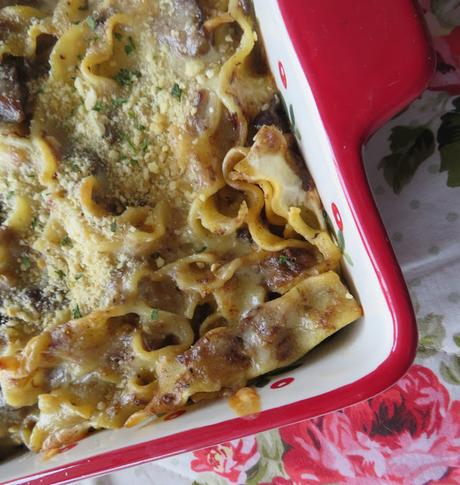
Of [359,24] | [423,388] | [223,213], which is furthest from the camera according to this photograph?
[423,388]

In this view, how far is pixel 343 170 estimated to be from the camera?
1.06m

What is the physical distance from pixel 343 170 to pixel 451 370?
2.41 feet

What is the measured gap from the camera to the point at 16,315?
145 centimetres

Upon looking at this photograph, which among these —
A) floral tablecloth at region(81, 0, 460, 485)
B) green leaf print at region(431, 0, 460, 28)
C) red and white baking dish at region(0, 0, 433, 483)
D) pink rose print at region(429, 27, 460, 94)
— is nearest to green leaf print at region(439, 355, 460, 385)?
floral tablecloth at region(81, 0, 460, 485)

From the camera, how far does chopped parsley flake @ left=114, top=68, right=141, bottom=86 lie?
140 cm

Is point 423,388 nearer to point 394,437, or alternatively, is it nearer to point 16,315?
point 394,437

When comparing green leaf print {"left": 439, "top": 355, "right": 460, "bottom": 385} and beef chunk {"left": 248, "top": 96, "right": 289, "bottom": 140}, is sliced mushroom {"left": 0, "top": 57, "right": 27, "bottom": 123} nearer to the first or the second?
beef chunk {"left": 248, "top": 96, "right": 289, "bottom": 140}

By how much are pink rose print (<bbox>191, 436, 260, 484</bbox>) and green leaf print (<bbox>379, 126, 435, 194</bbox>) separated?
2.65 feet

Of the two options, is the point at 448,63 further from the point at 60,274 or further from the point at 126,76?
the point at 60,274

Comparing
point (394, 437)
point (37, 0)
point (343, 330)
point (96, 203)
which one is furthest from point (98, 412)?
point (37, 0)

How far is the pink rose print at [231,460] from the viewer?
1713 millimetres

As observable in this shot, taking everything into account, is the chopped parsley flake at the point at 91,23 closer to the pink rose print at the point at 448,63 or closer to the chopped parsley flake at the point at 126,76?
the chopped parsley flake at the point at 126,76

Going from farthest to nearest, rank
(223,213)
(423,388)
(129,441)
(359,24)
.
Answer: (423,388) < (223,213) < (129,441) < (359,24)

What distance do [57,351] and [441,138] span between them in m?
0.99
